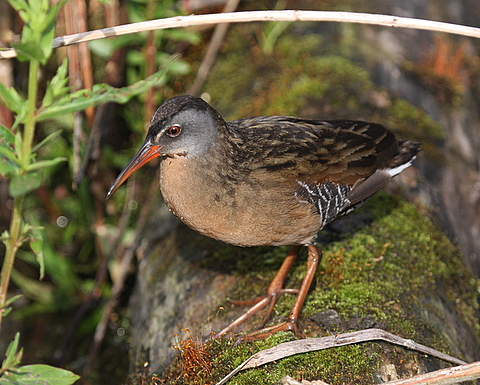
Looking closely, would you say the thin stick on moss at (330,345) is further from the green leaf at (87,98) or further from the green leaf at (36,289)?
the green leaf at (36,289)

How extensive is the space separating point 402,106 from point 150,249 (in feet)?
8.29

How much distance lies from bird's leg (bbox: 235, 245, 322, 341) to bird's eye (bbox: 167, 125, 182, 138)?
1.10 meters

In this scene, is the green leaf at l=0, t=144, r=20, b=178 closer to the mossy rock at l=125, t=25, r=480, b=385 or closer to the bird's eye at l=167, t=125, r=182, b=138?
the bird's eye at l=167, t=125, r=182, b=138

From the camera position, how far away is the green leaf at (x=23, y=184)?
2.53 meters

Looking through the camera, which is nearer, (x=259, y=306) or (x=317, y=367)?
(x=317, y=367)

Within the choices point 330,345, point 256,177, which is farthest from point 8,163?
point 330,345

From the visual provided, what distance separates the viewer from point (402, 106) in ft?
16.2

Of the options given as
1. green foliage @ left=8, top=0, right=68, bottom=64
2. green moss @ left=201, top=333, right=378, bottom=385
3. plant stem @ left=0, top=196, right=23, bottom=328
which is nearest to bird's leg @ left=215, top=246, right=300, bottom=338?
green moss @ left=201, top=333, right=378, bottom=385

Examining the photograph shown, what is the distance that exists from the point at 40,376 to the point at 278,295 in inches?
57.4

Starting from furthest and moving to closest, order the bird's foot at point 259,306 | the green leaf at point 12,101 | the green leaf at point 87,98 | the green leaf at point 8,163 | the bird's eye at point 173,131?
the bird's foot at point 259,306 < the bird's eye at point 173,131 < the green leaf at point 87,98 < the green leaf at point 12,101 < the green leaf at point 8,163

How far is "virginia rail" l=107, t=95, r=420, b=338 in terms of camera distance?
121 inches

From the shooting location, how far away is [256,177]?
3.15 m

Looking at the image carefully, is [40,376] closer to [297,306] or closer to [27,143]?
[27,143]

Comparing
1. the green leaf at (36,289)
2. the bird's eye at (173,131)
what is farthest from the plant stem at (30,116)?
the green leaf at (36,289)
